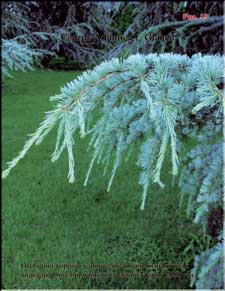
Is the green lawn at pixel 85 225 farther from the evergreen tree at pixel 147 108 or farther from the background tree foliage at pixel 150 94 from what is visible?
the evergreen tree at pixel 147 108

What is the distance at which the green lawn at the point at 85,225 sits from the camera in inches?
110

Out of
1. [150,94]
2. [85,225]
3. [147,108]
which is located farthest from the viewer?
[85,225]

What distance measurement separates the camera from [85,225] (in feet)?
11.2

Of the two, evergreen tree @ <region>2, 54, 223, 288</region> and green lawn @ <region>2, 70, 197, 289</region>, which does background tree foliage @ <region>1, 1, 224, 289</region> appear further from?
green lawn @ <region>2, 70, 197, 289</region>

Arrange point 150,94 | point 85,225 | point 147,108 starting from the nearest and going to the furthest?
point 150,94
point 147,108
point 85,225

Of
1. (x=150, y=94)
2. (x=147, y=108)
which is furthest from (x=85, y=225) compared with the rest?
(x=150, y=94)

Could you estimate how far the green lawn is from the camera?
280 centimetres

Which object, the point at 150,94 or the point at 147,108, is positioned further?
the point at 147,108

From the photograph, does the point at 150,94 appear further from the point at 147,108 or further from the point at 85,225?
the point at 85,225

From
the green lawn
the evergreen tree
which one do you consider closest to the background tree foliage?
the evergreen tree

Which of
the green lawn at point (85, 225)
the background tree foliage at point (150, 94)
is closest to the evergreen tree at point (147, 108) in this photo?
the background tree foliage at point (150, 94)

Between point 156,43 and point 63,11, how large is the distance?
1.19 metres

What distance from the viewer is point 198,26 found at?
190cm

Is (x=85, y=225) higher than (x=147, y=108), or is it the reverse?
(x=147, y=108)
